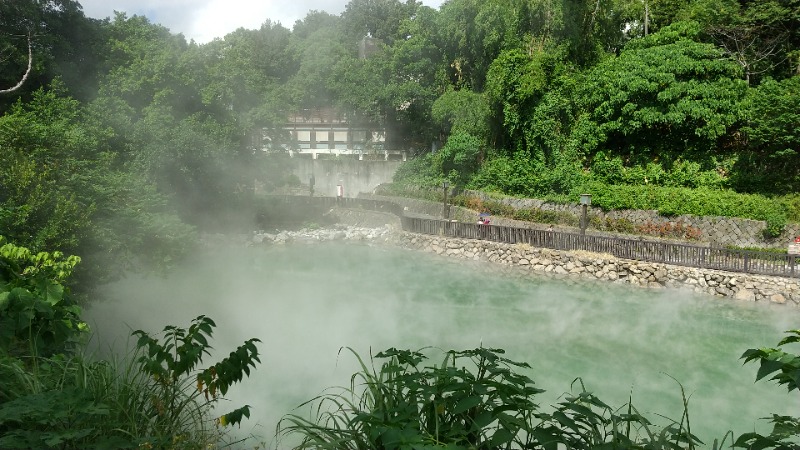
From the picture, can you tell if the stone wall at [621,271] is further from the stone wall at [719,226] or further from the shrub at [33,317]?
the shrub at [33,317]

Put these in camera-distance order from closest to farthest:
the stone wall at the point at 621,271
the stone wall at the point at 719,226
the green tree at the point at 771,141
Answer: the stone wall at the point at 621,271 < the stone wall at the point at 719,226 < the green tree at the point at 771,141

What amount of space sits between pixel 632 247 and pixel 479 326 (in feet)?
20.9

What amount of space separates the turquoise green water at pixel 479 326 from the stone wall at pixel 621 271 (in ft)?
1.39

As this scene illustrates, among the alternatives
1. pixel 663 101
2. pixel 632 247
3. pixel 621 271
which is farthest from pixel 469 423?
pixel 663 101

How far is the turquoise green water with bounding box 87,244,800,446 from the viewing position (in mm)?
8992

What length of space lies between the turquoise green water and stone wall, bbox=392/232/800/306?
1.39ft

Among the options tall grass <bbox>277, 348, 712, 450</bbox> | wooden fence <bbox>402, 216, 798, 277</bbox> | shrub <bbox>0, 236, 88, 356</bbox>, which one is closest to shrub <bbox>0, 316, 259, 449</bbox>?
shrub <bbox>0, 236, 88, 356</bbox>

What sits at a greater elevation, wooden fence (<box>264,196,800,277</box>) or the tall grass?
the tall grass

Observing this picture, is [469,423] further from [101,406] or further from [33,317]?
[33,317]

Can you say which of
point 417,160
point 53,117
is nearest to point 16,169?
point 53,117

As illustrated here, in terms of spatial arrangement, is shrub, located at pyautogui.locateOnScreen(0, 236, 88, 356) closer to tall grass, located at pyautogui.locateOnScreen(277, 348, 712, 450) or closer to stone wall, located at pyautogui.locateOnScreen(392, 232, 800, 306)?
tall grass, located at pyautogui.locateOnScreen(277, 348, 712, 450)

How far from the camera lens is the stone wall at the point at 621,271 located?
13828 mm

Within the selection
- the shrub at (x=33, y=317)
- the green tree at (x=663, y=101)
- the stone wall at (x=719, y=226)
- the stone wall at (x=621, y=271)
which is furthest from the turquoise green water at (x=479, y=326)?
the green tree at (x=663, y=101)

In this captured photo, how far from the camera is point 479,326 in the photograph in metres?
12.5
